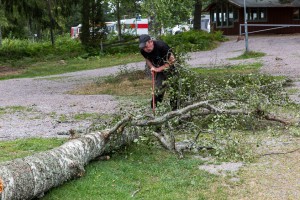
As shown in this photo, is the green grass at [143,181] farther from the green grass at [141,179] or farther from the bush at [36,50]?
the bush at [36,50]

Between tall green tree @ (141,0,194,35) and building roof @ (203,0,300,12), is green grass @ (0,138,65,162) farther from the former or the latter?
building roof @ (203,0,300,12)

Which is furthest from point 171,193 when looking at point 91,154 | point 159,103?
point 159,103

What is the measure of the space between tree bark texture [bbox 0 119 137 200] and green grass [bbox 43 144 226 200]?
Answer: 124 mm

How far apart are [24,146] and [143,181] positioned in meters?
2.20

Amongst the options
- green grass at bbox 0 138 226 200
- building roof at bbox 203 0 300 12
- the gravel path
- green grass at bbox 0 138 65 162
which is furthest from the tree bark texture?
building roof at bbox 203 0 300 12

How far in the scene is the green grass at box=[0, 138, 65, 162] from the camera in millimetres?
6359

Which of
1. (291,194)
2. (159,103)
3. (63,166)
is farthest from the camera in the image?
(159,103)

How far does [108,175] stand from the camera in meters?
5.40

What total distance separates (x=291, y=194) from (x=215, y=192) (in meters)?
0.66

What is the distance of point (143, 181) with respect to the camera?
17.2 ft

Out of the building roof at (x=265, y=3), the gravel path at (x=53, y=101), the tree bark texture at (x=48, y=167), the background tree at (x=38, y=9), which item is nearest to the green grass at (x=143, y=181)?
the tree bark texture at (x=48, y=167)

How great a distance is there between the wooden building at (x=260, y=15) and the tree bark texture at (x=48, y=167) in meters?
31.3

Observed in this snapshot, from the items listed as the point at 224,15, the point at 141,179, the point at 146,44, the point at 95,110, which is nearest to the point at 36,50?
the point at 95,110

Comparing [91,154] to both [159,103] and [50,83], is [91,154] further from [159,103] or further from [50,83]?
[50,83]
